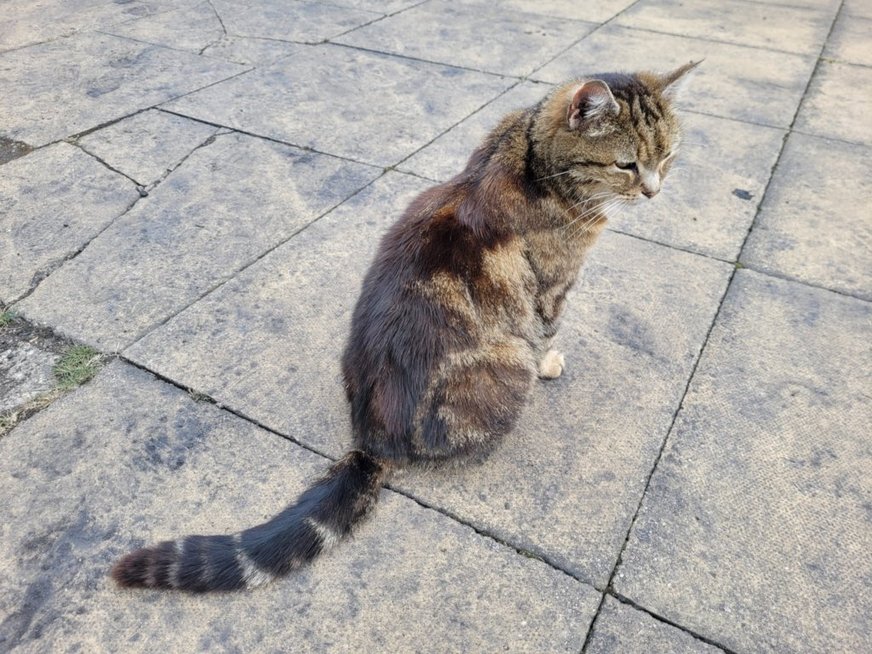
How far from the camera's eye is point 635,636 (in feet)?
6.58

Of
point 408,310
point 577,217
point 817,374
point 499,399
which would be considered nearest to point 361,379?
point 408,310

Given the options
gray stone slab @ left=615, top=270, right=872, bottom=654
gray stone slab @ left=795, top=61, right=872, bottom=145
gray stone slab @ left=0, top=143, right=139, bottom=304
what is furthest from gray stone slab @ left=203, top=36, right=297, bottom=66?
gray stone slab @ left=615, top=270, right=872, bottom=654

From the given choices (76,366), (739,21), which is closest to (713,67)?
(739,21)

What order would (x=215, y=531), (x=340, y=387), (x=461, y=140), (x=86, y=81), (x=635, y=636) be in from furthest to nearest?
(x=86, y=81), (x=461, y=140), (x=340, y=387), (x=215, y=531), (x=635, y=636)

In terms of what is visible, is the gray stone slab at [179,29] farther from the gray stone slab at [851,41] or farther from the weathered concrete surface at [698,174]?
the gray stone slab at [851,41]

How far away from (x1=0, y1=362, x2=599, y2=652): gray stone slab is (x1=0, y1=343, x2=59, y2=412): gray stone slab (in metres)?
0.17

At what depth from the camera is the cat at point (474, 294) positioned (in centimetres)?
228

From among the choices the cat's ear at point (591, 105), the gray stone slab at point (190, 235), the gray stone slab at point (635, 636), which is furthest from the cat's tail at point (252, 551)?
the cat's ear at point (591, 105)

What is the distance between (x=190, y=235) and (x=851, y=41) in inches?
261

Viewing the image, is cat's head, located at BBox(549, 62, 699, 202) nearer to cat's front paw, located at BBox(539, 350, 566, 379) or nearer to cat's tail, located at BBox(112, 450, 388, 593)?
cat's front paw, located at BBox(539, 350, 566, 379)

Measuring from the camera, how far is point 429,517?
7.74 ft

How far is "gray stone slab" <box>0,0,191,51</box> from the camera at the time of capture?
242 inches

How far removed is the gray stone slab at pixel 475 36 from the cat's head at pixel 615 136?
334cm

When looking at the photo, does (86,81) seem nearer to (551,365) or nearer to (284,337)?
(284,337)
